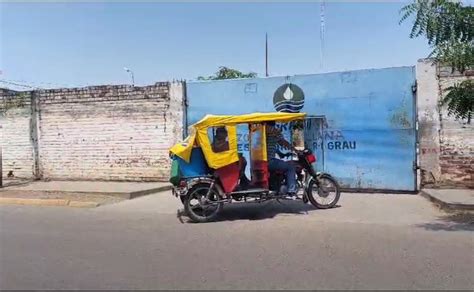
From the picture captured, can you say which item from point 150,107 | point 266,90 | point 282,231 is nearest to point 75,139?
point 150,107

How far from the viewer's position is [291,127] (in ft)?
47.0

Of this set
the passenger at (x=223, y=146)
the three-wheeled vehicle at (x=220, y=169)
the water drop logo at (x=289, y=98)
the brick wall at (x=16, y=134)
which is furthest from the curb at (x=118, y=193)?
the passenger at (x=223, y=146)

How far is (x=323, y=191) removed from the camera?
36.2ft

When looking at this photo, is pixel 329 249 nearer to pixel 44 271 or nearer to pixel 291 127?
pixel 44 271

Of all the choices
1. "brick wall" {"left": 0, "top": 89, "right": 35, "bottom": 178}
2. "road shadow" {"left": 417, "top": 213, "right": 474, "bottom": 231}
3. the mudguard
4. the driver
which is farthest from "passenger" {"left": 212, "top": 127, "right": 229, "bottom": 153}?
"brick wall" {"left": 0, "top": 89, "right": 35, "bottom": 178}

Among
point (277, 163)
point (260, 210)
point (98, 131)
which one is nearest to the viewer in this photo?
point (277, 163)

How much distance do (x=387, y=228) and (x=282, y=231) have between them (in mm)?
1743

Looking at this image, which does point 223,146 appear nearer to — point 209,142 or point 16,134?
point 209,142

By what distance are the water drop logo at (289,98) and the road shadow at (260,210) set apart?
11.4 feet

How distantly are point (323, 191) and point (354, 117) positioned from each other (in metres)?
3.43

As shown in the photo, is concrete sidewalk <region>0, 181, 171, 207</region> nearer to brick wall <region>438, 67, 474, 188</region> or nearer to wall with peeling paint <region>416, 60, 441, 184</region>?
wall with peeling paint <region>416, 60, 441, 184</region>

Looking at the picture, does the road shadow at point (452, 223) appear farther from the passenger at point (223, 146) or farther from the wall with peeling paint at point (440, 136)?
the passenger at point (223, 146)

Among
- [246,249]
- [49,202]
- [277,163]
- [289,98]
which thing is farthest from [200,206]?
[289,98]

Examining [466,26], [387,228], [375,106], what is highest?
[466,26]
